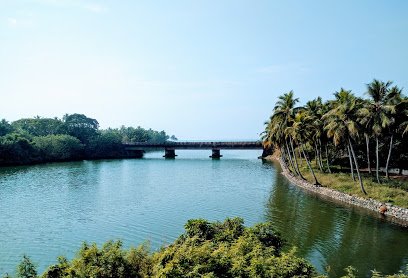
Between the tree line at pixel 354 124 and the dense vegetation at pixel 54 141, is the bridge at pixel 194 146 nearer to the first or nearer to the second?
the dense vegetation at pixel 54 141

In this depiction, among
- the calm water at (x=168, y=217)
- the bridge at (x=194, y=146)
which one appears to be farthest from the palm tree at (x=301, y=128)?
the bridge at (x=194, y=146)

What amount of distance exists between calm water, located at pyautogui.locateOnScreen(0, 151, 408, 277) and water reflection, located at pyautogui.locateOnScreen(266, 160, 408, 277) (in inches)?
2.9

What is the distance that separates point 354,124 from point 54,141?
99386mm

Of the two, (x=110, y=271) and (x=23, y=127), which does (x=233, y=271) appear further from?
(x=23, y=127)

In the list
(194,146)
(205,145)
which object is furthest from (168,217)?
(205,145)

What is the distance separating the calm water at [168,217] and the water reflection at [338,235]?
7cm

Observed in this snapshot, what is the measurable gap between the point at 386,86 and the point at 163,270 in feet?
144

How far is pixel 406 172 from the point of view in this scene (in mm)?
64125

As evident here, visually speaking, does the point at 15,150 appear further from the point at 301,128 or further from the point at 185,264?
the point at 185,264

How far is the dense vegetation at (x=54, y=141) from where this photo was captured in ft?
329

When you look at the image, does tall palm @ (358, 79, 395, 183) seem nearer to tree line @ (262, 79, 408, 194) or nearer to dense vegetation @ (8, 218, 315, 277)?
tree line @ (262, 79, 408, 194)

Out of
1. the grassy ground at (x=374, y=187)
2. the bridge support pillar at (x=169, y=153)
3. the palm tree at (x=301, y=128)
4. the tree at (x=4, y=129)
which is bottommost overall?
the grassy ground at (x=374, y=187)

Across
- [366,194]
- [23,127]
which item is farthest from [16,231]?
[23,127]

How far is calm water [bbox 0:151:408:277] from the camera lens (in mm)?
28812
